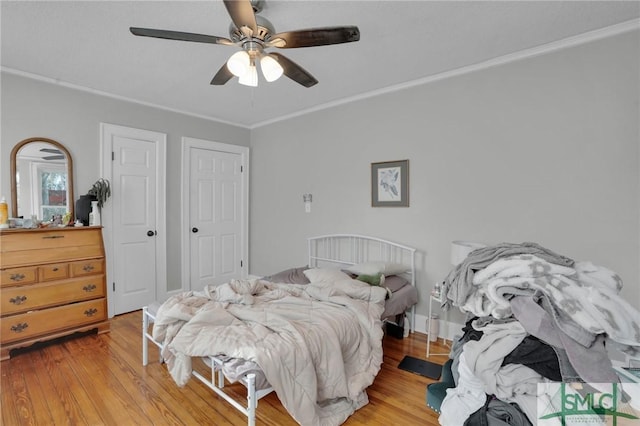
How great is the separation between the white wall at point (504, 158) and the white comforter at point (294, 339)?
116cm

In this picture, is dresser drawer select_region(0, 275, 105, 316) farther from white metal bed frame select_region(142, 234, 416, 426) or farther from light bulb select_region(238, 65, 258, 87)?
light bulb select_region(238, 65, 258, 87)

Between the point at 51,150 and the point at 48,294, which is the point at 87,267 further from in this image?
the point at 51,150

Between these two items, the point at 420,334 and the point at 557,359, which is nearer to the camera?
the point at 557,359

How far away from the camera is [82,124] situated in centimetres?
337

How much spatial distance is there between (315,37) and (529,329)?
165cm

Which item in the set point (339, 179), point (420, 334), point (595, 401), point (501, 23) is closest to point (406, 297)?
point (420, 334)

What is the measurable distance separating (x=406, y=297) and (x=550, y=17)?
2.40 m

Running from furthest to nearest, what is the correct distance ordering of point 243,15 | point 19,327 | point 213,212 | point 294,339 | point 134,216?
point 213,212
point 134,216
point 19,327
point 294,339
point 243,15

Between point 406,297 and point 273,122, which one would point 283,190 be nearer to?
point 273,122

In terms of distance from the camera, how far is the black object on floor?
2.42 m

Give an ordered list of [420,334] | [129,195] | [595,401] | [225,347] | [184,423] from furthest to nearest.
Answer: [129,195]
[420,334]
[184,423]
[225,347]
[595,401]

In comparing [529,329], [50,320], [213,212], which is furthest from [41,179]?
[529,329]

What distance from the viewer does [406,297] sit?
2926 mm

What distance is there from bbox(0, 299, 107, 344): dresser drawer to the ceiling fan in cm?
262
